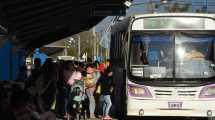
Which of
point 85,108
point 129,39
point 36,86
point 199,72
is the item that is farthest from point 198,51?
point 36,86

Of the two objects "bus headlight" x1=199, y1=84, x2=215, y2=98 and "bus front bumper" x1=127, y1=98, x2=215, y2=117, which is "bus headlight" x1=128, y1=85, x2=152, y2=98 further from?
"bus headlight" x1=199, y1=84, x2=215, y2=98

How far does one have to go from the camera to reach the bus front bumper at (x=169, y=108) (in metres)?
19.7

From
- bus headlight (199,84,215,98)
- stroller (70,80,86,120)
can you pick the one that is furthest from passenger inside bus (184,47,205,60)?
stroller (70,80,86,120)

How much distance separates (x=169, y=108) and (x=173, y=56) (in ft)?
4.70

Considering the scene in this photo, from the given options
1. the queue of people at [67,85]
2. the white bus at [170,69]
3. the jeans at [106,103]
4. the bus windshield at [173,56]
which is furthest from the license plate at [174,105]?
the jeans at [106,103]

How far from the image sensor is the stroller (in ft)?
69.1

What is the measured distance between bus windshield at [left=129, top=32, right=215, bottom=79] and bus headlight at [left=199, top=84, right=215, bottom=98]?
300mm

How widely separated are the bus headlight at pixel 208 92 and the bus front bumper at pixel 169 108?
0.18 m

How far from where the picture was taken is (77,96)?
21.2 metres

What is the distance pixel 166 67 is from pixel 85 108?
3.74m

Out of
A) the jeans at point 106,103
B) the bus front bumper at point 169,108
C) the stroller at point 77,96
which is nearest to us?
the bus front bumper at point 169,108

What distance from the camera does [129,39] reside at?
19.9 meters

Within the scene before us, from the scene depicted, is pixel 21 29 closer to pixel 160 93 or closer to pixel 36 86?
pixel 160 93

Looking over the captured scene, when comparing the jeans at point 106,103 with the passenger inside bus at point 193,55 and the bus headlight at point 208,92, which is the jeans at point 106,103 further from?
the bus headlight at point 208,92
